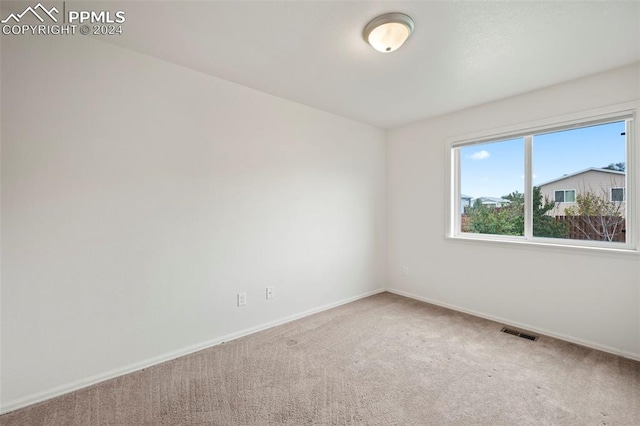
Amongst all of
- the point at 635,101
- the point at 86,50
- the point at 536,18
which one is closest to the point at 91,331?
the point at 86,50

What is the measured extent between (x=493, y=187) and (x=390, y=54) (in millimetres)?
2098

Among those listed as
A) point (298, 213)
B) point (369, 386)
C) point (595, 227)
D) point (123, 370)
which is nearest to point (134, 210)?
point (123, 370)

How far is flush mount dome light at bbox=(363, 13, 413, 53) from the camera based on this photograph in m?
1.70

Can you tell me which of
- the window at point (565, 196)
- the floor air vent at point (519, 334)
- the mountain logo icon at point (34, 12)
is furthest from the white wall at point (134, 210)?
the window at point (565, 196)

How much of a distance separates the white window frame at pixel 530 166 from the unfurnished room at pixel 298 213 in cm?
2

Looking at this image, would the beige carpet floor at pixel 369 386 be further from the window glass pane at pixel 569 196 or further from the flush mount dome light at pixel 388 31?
the flush mount dome light at pixel 388 31

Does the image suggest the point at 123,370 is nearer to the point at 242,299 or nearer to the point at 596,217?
the point at 242,299

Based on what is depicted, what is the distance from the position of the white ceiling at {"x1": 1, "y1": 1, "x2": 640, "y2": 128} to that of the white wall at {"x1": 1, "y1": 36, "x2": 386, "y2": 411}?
0.33 meters

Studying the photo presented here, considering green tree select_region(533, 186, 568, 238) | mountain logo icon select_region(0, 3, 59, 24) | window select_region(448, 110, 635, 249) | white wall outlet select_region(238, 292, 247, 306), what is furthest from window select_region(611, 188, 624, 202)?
mountain logo icon select_region(0, 3, 59, 24)

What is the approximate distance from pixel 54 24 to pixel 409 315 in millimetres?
3997

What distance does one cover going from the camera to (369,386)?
6.35 feet

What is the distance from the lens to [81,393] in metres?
1.86

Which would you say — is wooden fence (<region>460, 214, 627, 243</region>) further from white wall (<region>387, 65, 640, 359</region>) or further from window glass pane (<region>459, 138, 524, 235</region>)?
window glass pane (<region>459, 138, 524, 235</region>)

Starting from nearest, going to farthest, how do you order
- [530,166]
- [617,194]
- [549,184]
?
[617,194]
[549,184]
[530,166]
